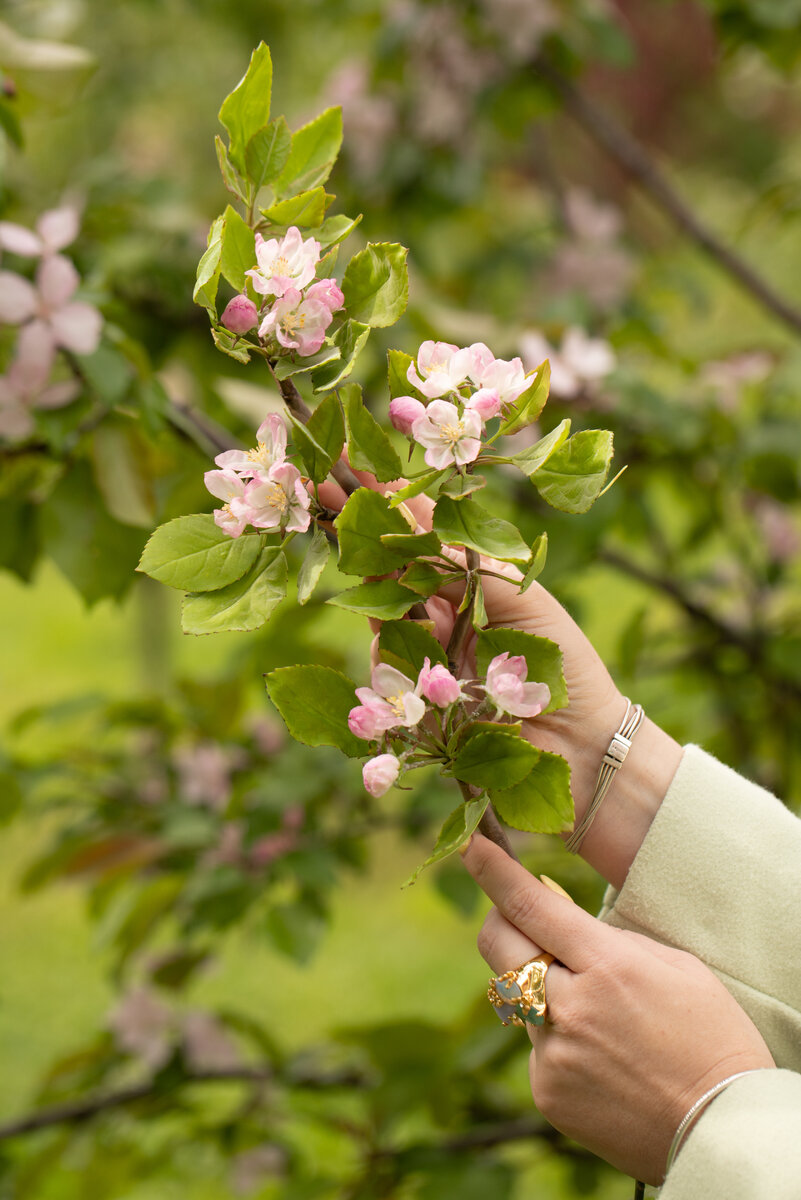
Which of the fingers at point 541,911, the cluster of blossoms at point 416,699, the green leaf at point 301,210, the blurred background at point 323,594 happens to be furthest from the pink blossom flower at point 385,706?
the blurred background at point 323,594

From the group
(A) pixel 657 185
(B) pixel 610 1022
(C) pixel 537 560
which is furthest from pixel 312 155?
(A) pixel 657 185

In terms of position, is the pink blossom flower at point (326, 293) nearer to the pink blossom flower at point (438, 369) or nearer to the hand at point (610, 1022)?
the pink blossom flower at point (438, 369)

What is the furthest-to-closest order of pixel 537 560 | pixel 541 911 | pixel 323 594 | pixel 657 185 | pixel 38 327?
1. pixel 657 185
2. pixel 323 594
3. pixel 38 327
4. pixel 541 911
5. pixel 537 560

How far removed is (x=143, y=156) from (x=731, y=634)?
3.74 meters

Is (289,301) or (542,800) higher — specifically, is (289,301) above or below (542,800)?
above

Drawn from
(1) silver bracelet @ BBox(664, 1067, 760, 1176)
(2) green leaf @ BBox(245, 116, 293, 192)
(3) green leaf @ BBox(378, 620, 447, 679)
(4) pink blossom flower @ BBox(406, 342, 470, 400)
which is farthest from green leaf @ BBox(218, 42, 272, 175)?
(1) silver bracelet @ BBox(664, 1067, 760, 1176)

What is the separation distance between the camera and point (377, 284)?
1.73ft

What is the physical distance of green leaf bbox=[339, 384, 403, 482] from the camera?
0.49 metres

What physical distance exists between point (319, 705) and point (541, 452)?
0.52 ft

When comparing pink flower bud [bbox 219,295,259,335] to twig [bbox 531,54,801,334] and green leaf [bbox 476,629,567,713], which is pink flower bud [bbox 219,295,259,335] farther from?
twig [bbox 531,54,801,334]

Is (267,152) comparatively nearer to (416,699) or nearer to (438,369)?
(438,369)

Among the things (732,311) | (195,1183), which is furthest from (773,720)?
(732,311)

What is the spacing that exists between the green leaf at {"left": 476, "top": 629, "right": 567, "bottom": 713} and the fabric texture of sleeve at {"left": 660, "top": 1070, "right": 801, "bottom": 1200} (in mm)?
246

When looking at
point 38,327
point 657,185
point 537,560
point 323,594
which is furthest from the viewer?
point 657,185
